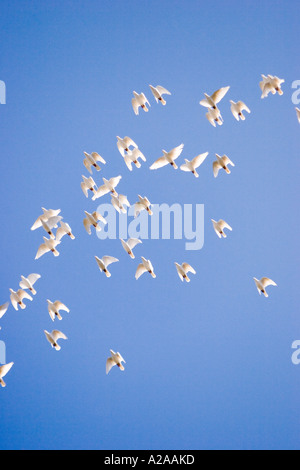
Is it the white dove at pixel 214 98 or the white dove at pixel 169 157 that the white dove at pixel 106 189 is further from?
the white dove at pixel 214 98

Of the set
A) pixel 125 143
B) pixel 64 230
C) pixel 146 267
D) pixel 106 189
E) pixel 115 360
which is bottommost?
pixel 115 360

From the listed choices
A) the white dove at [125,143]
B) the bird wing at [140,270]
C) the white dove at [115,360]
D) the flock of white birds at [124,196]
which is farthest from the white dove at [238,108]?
the white dove at [115,360]

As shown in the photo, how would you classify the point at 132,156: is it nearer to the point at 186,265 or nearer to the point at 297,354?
the point at 186,265

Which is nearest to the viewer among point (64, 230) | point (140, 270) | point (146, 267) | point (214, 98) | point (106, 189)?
point (214, 98)

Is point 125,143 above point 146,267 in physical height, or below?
above

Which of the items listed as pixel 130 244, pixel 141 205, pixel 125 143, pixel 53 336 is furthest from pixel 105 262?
pixel 125 143

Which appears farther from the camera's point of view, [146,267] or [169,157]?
[146,267]

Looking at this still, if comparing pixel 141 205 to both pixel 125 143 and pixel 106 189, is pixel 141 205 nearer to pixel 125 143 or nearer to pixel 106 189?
pixel 106 189

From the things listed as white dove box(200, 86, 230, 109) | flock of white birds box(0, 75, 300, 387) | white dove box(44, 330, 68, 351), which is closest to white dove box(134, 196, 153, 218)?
flock of white birds box(0, 75, 300, 387)

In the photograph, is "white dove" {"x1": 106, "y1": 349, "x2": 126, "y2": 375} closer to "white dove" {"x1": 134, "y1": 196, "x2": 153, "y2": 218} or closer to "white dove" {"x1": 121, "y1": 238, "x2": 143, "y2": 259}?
"white dove" {"x1": 121, "y1": 238, "x2": 143, "y2": 259}

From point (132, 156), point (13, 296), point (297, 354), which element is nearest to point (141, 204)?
point (132, 156)

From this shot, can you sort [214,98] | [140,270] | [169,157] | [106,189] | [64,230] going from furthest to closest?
[140,270], [64,230], [106,189], [169,157], [214,98]
